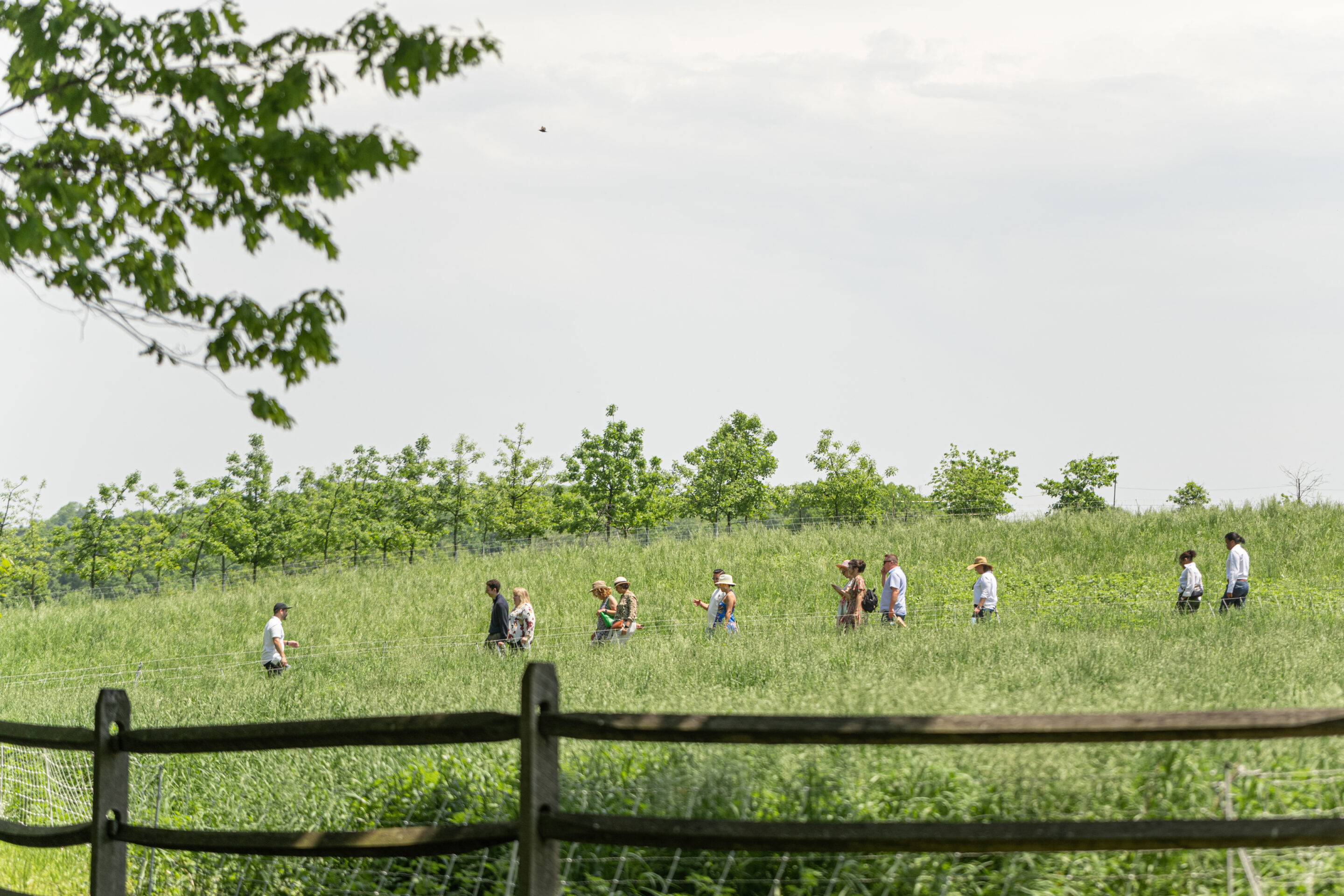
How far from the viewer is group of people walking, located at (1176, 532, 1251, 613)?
1427 cm

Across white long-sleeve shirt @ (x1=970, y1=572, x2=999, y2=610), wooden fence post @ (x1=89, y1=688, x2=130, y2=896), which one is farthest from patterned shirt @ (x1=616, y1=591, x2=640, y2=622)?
wooden fence post @ (x1=89, y1=688, x2=130, y2=896)

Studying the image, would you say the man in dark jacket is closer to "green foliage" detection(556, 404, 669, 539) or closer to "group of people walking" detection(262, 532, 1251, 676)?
"group of people walking" detection(262, 532, 1251, 676)

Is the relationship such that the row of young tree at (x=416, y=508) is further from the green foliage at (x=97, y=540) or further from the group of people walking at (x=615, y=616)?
the group of people walking at (x=615, y=616)

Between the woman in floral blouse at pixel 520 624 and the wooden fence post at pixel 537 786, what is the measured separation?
10.5 meters

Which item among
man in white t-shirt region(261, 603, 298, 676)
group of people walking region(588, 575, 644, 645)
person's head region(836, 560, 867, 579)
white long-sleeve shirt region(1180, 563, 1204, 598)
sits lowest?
man in white t-shirt region(261, 603, 298, 676)

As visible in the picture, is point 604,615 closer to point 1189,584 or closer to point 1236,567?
point 1189,584

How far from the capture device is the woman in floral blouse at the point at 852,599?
12.9 m

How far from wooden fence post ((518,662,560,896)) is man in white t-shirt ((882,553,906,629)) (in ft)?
34.8

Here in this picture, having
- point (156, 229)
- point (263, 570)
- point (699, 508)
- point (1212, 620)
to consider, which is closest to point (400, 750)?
point (156, 229)

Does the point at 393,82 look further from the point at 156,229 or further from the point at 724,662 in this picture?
the point at 724,662

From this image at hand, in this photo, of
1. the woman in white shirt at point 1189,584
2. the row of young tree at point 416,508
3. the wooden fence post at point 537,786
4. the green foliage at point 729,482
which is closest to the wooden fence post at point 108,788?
the wooden fence post at point 537,786

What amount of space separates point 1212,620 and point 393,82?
12193 millimetres

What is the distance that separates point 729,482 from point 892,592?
4774cm

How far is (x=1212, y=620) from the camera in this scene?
1320cm
